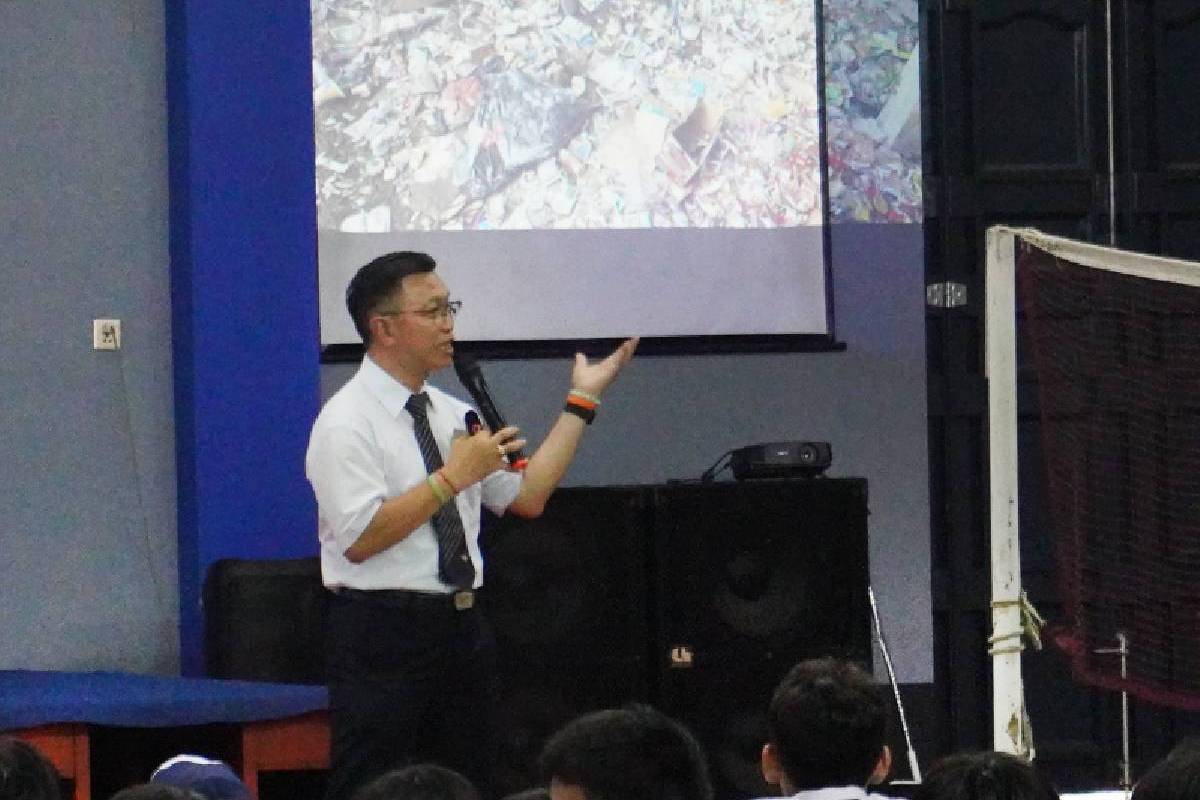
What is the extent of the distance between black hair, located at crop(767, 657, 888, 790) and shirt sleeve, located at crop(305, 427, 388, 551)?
1.36m

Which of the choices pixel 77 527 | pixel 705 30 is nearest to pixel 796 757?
pixel 77 527

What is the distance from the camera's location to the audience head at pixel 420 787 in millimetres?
2035

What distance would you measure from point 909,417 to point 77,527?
2.31m

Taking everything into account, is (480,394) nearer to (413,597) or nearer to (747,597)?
(413,597)

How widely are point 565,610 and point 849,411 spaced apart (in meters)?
1.31

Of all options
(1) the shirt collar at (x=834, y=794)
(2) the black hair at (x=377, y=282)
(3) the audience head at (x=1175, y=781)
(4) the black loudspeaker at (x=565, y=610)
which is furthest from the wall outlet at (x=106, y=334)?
(3) the audience head at (x=1175, y=781)

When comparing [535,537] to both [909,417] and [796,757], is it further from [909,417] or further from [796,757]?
[796,757]

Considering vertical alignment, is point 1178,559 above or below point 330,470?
below

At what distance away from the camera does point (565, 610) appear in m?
4.65

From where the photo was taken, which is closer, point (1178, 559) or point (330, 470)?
point (330, 470)

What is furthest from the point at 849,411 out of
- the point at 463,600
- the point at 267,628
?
the point at 463,600

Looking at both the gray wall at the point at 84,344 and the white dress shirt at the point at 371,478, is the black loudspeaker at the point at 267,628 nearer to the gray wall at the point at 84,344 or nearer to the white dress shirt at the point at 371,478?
the gray wall at the point at 84,344

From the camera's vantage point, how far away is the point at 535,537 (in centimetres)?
462

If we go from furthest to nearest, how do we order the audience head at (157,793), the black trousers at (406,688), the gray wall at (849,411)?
the gray wall at (849,411), the black trousers at (406,688), the audience head at (157,793)
